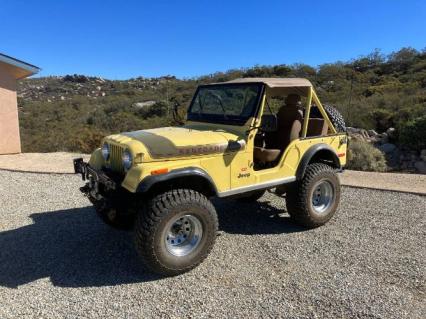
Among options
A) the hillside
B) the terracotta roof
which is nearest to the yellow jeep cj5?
the hillside

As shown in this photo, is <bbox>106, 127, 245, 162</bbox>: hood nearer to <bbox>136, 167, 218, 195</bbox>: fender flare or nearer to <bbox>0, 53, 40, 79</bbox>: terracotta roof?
<bbox>136, 167, 218, 195</bbox>: fender flare

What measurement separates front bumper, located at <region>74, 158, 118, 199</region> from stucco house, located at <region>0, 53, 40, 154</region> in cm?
818

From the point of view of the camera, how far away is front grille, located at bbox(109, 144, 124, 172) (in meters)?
4.15

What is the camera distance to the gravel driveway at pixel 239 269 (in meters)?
3.29

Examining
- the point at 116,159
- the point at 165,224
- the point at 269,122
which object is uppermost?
the point at 269,122

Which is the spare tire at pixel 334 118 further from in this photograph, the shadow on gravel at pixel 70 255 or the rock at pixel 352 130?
the rock at pixel 352 130

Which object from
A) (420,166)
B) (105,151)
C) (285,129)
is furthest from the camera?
(420,166)

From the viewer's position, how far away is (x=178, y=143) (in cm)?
389

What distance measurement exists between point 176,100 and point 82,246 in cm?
236

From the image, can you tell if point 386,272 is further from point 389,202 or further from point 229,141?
point 389,202

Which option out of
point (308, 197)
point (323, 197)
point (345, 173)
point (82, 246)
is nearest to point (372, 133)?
point (345, 173)

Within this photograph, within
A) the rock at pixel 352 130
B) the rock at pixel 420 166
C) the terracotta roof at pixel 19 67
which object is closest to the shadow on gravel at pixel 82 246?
the rock at pixel 420 166

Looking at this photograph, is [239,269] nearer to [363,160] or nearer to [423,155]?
[363,160]

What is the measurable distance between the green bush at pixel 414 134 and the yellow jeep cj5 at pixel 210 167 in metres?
7.50
